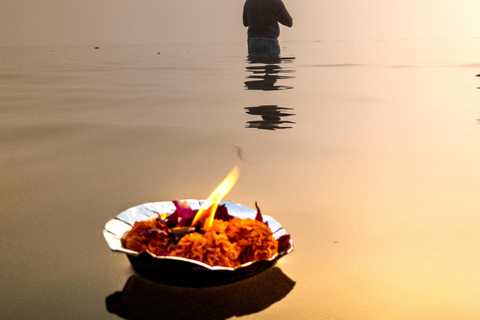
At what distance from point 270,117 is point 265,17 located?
12.6 ft

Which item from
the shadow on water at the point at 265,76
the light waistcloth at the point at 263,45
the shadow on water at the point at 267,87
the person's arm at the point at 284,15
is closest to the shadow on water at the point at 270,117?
the shadow on water at the point at 267,87

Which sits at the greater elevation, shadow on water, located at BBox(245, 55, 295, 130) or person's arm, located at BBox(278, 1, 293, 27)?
person's arm, located at BBox(278, 1, 293, 27)

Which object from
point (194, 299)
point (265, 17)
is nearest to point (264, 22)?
point (265, 17)

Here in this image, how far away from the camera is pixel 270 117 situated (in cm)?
503

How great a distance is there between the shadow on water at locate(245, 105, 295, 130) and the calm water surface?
19 millimetres

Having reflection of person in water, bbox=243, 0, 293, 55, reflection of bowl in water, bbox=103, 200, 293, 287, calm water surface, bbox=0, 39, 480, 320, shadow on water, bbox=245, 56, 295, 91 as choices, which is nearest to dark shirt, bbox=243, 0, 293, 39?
reflection of person in water, bbox=243, 0, 293, 55

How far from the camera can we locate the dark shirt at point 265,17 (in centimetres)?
817

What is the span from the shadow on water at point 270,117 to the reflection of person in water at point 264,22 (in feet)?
10.3

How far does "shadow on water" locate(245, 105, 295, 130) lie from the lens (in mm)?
4590

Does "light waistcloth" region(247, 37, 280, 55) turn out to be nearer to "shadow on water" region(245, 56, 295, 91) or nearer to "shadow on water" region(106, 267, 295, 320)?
"shadow on water" region(245, 56, 295, 91)

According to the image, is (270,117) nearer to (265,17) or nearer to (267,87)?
(267,87)

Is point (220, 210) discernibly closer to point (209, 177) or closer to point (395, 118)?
point (209, 177)

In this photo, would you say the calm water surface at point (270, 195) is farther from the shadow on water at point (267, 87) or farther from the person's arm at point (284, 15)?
the person's arm at point (284, 15)

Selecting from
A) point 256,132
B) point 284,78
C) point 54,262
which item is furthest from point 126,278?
point 284,78
